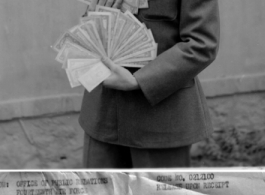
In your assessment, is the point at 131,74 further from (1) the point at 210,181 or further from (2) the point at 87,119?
(1) the point at 210,181

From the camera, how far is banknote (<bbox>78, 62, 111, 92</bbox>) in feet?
4.38

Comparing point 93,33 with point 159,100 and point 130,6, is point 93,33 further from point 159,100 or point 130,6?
point 159,100

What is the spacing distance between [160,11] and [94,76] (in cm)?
25

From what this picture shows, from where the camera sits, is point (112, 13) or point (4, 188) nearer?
point (4, 188)

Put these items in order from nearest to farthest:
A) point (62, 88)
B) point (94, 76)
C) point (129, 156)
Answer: point (94, 76) → point (129, 156) → point (62, 88)

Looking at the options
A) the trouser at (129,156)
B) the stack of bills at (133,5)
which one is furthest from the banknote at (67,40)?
the trouser at (129,156)

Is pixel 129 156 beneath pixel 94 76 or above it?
beneath

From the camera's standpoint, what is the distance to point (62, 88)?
1.84 m

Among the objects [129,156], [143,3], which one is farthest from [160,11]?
[129,156]

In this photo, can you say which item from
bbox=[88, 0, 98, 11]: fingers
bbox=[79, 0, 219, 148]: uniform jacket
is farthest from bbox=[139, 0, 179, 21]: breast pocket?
bbox=[88, 0, 98, 11]: fingers

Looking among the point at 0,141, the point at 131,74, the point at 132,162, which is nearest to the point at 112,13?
the point at 131,74

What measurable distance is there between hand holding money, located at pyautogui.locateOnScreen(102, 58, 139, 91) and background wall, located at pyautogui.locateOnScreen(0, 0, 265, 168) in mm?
440

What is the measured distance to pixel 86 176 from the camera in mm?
1128

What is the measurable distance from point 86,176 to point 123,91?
39 cm
